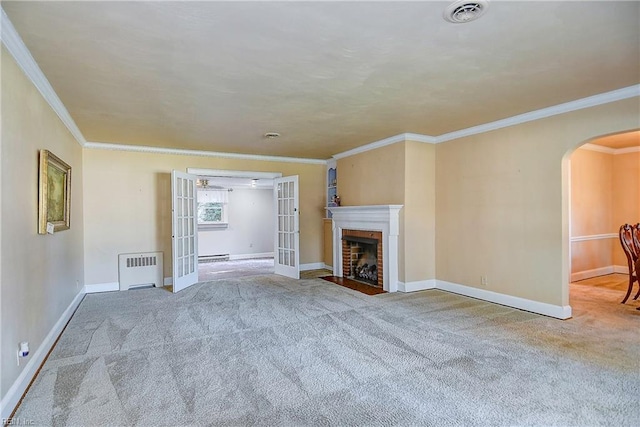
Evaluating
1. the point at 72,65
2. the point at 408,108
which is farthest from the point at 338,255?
the point at 72,65

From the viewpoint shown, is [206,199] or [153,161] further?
[206,199]

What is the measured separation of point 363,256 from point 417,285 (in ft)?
4.29

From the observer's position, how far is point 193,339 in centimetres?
339

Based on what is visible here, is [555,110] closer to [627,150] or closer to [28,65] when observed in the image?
[627,150]

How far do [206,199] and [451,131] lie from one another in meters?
7.09

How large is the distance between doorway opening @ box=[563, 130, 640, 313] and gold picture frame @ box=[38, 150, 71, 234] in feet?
23.2

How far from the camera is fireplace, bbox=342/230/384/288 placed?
567 centimetres

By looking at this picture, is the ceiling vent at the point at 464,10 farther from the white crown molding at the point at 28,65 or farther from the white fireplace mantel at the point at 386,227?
the white fireplace mantel at the point at 386,227

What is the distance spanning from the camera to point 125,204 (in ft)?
19.1

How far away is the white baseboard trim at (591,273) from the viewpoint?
597 cm

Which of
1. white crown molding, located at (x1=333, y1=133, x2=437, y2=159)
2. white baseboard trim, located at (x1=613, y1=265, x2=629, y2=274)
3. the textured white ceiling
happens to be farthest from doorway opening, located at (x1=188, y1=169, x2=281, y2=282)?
white baseboard trim, located at (x1=613, y1=265, x2=629, y2=274)

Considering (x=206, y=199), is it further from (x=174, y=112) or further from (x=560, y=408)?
(x=560, y=408)

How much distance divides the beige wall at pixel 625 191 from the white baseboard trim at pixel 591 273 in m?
0.27

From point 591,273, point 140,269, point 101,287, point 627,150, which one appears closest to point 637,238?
point 591,273
